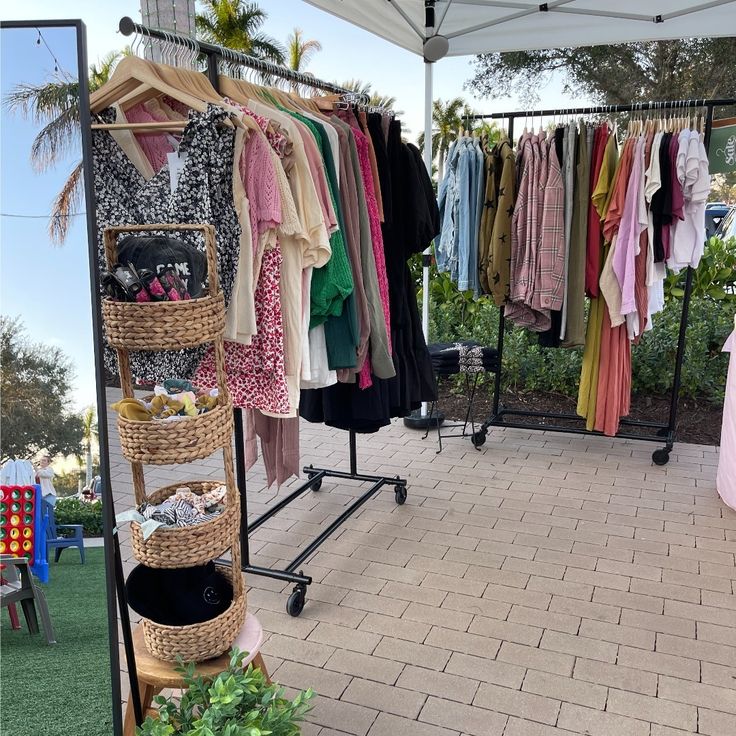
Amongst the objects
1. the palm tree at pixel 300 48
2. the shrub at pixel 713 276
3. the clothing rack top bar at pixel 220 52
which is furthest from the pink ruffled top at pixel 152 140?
the palm tree at pixel 300 48

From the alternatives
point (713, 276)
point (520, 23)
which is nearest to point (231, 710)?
point (520, 23)

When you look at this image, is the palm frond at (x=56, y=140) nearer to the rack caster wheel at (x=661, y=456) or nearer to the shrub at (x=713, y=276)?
the rack caster wheel at (x=661, y=456)

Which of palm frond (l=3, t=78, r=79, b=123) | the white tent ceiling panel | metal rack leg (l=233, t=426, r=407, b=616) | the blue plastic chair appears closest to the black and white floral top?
metal rack leg (l=233, t=426, r=407, b=616)

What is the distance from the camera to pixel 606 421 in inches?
180

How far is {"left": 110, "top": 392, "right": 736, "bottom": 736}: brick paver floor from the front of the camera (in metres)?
2.32

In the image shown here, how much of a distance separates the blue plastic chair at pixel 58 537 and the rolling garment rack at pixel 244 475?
123 cm

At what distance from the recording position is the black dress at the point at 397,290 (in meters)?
3.11

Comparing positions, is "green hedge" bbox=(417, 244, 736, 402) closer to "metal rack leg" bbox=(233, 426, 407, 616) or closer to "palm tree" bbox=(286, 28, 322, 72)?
"metal rack leg" bbox=(233, 426, 407, 616)

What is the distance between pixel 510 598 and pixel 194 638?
1.54 m

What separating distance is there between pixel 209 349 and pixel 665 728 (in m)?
1.88

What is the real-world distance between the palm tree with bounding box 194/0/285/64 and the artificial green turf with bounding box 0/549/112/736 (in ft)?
60.3

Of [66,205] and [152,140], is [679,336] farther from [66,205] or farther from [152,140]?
[66,205]

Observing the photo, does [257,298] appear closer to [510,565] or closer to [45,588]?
[45,588]

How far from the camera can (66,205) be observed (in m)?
1.43
